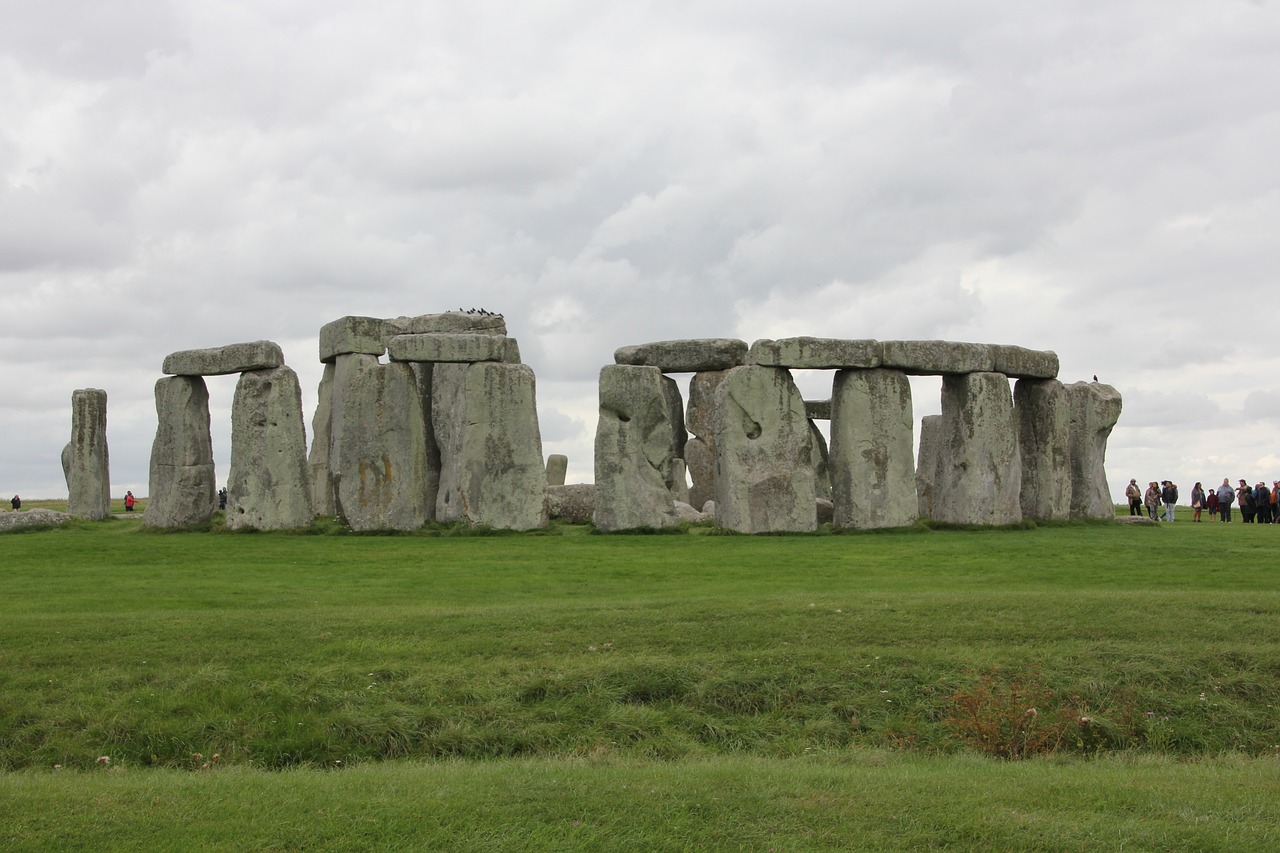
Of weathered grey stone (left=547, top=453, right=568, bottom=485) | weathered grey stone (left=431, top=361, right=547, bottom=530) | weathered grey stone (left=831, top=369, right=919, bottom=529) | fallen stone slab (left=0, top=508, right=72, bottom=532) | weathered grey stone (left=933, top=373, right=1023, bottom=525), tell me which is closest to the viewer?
weathered grey stone (left=431, top=361, right=547, bottom=530)

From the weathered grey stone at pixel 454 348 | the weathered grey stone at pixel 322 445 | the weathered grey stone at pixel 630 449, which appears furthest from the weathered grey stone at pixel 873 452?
the weathered grey stone at pixel 322 445

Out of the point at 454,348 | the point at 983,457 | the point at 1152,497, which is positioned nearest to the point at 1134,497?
the point at 1152,497

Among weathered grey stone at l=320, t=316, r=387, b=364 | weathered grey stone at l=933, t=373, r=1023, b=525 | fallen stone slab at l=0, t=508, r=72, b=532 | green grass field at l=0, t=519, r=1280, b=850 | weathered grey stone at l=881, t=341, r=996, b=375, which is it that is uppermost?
weathered grey stone at l=320, t=316, r=387, b=364

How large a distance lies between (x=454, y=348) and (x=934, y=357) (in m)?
8.33

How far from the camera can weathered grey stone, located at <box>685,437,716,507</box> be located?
30266mm

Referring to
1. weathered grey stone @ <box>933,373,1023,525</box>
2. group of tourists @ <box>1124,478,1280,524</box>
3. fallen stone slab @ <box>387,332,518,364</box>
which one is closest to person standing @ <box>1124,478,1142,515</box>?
group of tourists @ <box>1124,478,1280,524</box>

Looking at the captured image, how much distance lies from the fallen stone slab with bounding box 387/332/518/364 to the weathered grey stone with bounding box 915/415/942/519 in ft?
34.5

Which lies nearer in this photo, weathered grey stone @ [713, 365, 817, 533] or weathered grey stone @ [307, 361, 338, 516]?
weathered grey stone @ [713, 365, 817, 533]

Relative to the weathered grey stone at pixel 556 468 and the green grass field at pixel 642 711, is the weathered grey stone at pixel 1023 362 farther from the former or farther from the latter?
the weathered grey stone at pixel 556 468

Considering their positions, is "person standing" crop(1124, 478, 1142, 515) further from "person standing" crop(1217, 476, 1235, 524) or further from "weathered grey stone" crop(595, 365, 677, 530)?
"weathered grey stone" crop(595, 365, 677, 530)

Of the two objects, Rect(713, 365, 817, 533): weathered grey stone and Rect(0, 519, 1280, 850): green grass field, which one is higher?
Rect(713, 365, 817, 533): weathered grey stone

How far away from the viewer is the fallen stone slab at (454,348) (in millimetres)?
22547

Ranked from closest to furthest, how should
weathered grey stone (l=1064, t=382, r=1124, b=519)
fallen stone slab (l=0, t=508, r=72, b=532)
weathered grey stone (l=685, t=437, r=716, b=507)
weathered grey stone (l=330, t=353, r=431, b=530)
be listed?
1. weathered grey stone (l=330, t=353, r=431, b=530)
2. fallen stone slab (l=0, t=508, r=72, b=532)
3. weathered grey stone (l=1064, t=382, r=1124, b=519)
4. weathered grey stone (l=685, t=437, r=716, b=507)

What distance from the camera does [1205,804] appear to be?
830 cm
